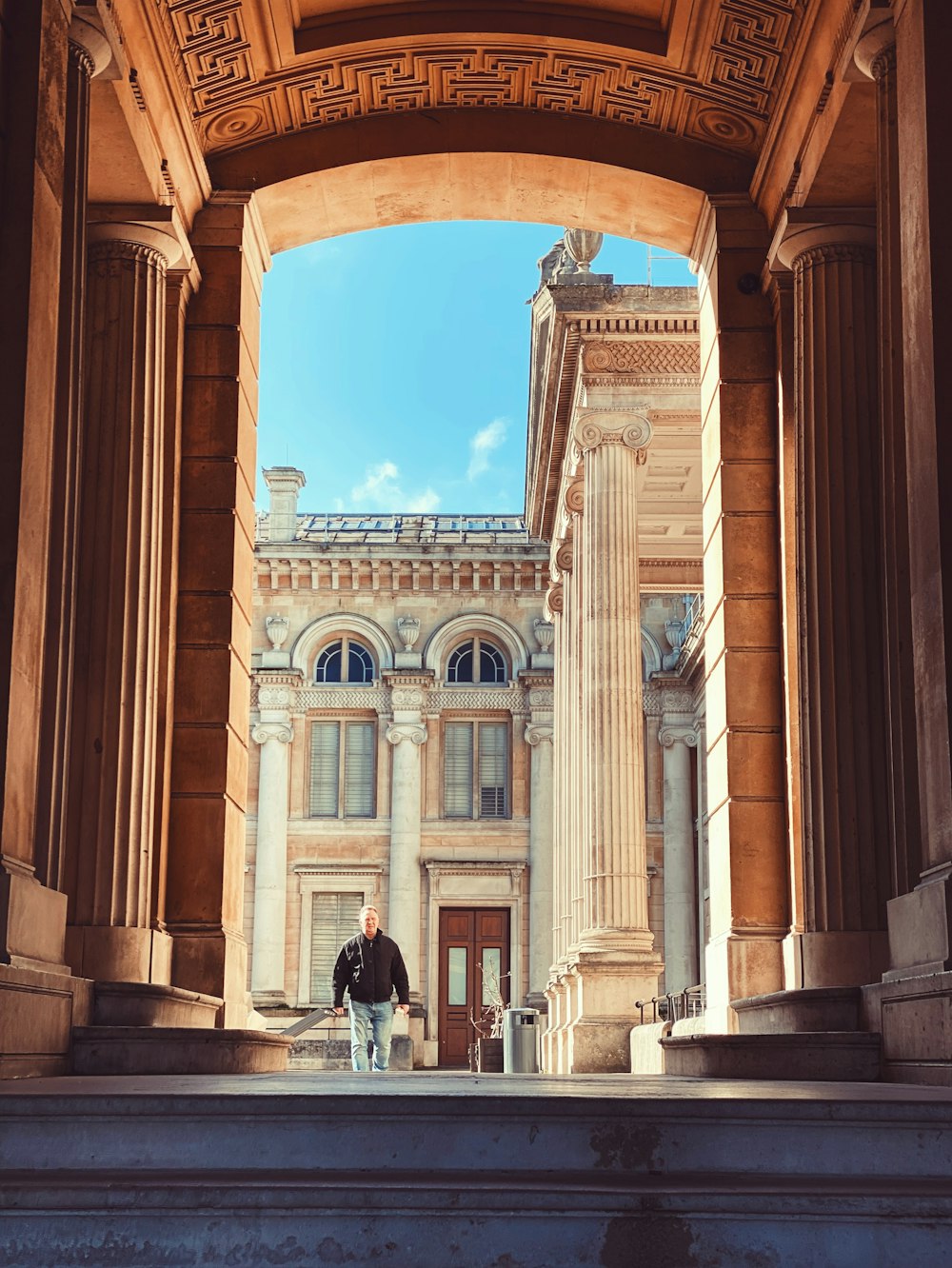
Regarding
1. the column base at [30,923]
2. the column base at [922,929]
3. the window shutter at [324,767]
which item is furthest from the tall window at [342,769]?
the column base at [922,929]

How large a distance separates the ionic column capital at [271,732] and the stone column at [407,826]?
99.3 inches

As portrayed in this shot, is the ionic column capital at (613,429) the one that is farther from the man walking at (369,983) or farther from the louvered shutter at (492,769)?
the louvered shutter at (492,769)

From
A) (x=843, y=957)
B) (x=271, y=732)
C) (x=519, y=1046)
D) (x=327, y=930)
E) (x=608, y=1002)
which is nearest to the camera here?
(x=843, y=957)

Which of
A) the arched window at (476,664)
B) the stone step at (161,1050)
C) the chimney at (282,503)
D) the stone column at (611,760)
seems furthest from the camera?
the chimney at (282,503)

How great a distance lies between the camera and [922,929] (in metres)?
7.34

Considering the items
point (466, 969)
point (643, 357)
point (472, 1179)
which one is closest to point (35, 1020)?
point (472, 1179)

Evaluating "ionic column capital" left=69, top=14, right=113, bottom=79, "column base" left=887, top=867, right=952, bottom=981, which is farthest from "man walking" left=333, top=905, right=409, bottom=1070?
"ionic column capital" left=69, top=14, right=113, bottom=79

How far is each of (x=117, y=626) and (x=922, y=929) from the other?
569 cm

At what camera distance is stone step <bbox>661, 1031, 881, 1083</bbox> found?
7.97m

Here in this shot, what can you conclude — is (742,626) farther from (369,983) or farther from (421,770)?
(421,770)

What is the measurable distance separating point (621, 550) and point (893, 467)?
12.6 meters

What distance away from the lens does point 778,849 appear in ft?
38.5

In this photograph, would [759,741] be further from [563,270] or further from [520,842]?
[520,842]

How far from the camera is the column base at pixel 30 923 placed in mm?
7051
